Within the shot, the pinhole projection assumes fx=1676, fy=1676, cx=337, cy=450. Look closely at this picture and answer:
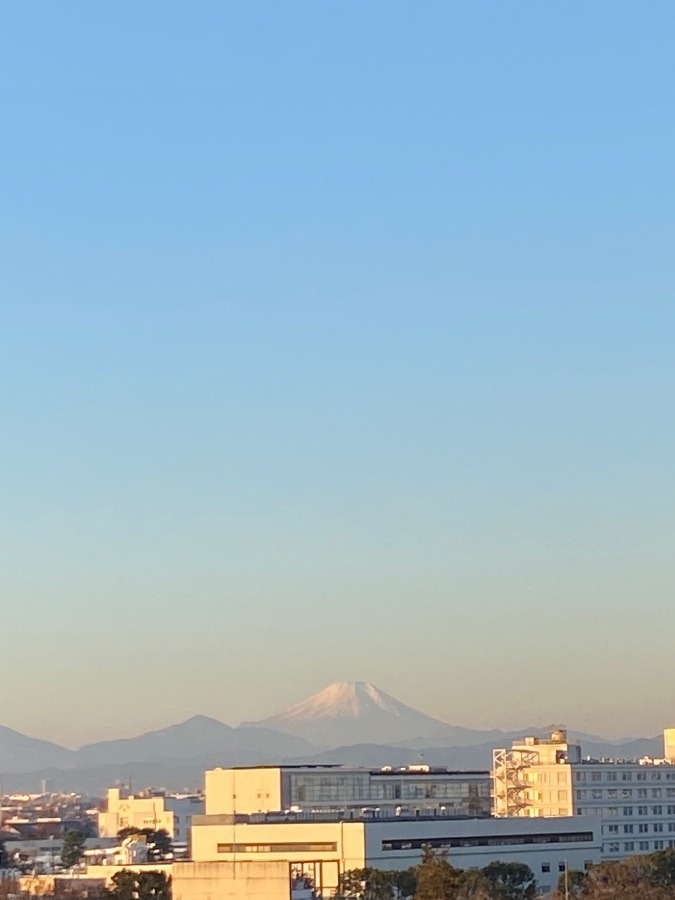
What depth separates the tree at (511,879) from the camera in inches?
2596

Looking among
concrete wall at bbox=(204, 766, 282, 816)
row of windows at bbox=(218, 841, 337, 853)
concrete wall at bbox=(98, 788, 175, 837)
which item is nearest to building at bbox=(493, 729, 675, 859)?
concrete wall at bbox=(204, 766, 282, 816)

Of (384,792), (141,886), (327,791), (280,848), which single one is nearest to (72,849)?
(327,791)

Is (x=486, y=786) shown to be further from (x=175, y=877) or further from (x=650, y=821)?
(x=175, y=877)

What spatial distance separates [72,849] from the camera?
101 m

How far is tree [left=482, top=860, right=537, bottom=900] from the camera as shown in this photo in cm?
6594

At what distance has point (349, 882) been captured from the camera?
214ft

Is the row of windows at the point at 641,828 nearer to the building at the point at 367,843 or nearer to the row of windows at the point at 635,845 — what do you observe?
the row of windows at the point at 635,845

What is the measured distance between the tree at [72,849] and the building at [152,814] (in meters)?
20.3

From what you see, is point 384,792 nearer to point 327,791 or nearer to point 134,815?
point 327,791

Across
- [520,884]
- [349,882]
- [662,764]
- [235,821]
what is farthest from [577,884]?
[662,764]

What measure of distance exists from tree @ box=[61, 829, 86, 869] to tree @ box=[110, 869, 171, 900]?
29983 millimetres

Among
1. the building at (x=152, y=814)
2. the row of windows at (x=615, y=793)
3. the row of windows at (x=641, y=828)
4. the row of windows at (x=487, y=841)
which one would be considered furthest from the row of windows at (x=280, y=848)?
the building at (x=152, y=814)

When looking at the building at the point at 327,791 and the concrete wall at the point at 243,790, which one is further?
the building at the point at 327,791

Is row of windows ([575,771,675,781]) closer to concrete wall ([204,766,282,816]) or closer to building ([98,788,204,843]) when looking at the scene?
concrete wall ([204,766,282,816])
